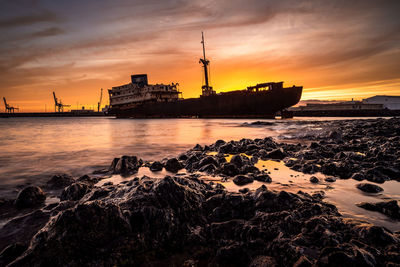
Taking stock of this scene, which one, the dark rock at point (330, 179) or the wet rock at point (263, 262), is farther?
the dark rock at point (330, 179)

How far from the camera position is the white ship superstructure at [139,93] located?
4892 centimetres

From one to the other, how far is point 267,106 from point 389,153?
2588 cm

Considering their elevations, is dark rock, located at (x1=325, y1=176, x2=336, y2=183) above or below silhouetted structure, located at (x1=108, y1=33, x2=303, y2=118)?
below

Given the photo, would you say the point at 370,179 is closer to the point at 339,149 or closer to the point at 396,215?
the point at 396,215

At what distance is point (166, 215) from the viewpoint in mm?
2209

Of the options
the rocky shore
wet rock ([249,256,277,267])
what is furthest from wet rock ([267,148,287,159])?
wet rock ([249,256,277,267])

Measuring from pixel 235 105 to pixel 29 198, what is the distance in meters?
31.2

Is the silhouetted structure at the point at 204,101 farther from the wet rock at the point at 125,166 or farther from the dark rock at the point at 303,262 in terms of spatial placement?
the dark rock at the point at 303,262

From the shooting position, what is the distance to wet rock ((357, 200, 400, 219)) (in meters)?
2.42

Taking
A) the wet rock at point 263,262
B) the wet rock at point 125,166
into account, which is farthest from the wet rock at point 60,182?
the wet rock at point 263,262

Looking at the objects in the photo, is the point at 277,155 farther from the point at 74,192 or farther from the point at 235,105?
the point at 235,105

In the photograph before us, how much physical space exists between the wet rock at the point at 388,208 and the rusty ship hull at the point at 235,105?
93.7 ft

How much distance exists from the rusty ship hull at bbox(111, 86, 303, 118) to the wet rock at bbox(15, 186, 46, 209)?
29.8 meters

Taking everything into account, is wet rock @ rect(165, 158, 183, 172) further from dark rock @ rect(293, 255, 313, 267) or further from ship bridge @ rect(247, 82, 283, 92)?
ship bridge @ rect(247, 82, 283, 92)
